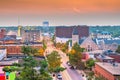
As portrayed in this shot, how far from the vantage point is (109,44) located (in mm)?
74750

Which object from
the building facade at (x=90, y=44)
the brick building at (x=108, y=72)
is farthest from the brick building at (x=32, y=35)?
the brick building at (x=108, y=72)

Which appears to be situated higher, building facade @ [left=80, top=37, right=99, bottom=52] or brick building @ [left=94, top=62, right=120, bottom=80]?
building facade @ [left=80, top=37, right=99, bottom=52]

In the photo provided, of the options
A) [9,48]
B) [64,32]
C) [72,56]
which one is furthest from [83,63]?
[64,32]

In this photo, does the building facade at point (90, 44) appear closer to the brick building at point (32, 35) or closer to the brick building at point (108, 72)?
the brick building at point (108, 72)

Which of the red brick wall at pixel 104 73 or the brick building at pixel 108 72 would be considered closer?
the brick building at pixel 108 72

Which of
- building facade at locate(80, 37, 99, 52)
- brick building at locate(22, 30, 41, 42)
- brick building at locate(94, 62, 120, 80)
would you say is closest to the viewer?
brick building at locate(94, 62, 120, 80)

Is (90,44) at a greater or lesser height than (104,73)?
greater

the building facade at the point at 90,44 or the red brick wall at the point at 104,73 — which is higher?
the building facade at the point at 90,44

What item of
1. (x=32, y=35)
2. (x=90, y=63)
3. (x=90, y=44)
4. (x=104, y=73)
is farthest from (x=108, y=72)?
(x=32, y=35)

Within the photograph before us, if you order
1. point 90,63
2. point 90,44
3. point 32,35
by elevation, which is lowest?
point 90,63

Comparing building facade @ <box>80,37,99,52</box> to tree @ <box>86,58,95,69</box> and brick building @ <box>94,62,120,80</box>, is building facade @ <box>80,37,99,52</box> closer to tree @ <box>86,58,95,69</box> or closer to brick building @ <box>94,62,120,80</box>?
tree @ <box>86,58,95,69</box>

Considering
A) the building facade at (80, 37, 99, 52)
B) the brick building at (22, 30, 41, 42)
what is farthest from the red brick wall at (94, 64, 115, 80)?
the brick building at (22, 30, 41, 42)

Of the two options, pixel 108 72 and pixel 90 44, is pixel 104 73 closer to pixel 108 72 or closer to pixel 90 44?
pixel 108 72

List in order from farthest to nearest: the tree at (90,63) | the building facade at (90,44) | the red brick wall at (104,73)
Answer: the building facade at (90,44) < the tree at (90,63) < the red brick wall at (104,73)
